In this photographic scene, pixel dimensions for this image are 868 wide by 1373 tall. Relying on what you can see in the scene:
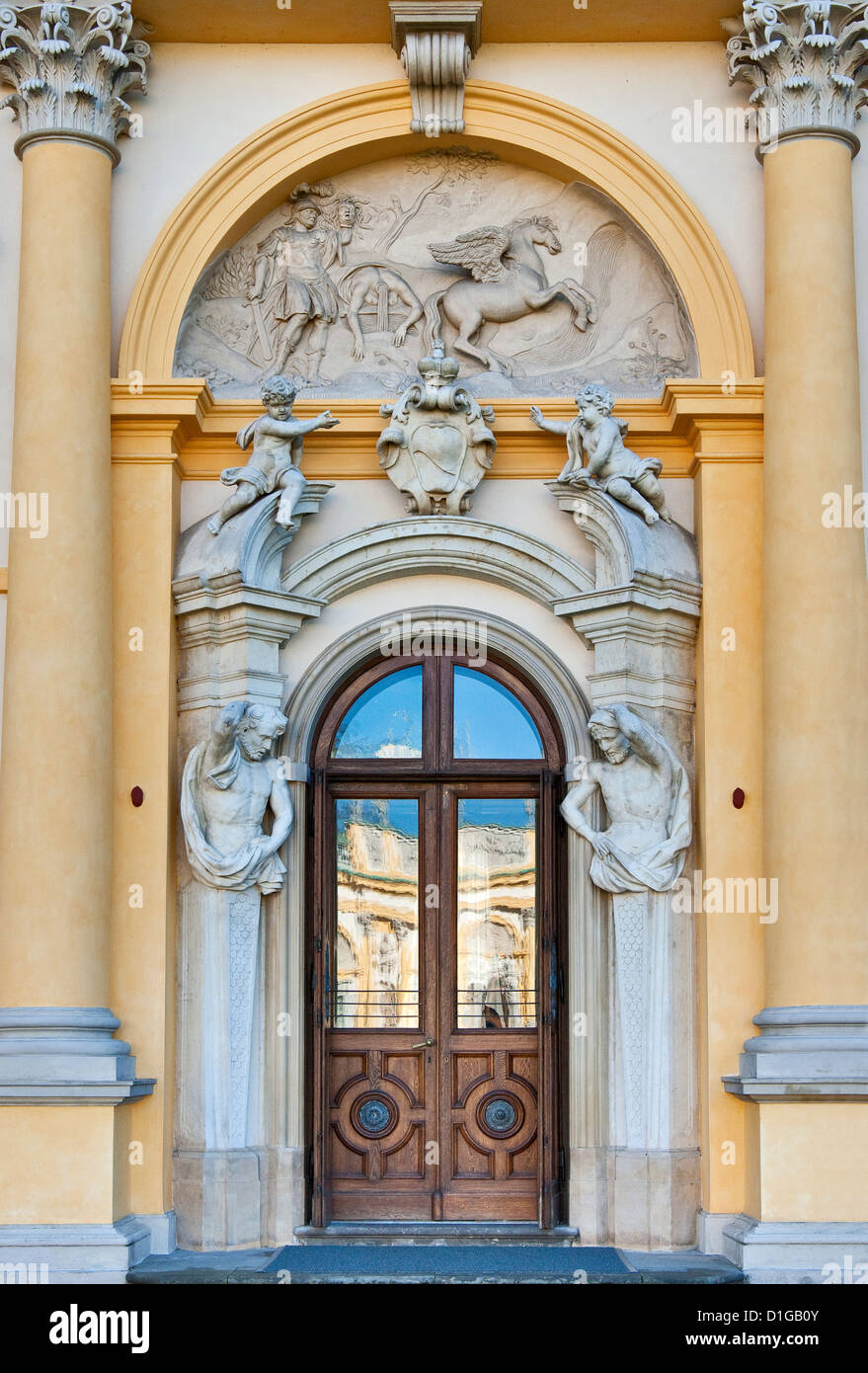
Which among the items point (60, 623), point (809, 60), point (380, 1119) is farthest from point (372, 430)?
point (380, 1119)

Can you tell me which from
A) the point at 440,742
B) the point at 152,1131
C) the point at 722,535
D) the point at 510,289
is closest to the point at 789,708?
the point at 722,535

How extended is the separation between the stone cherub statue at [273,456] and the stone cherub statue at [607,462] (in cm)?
140

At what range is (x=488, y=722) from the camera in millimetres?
11219

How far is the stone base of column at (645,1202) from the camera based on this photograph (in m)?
10.3

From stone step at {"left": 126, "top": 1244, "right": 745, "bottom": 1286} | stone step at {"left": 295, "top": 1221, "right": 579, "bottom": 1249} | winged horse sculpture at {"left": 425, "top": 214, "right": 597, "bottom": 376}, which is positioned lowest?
stone step at {"left": 126, "top": 1244, "right": 745, "bottom": 1286}

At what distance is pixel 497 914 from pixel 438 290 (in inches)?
148

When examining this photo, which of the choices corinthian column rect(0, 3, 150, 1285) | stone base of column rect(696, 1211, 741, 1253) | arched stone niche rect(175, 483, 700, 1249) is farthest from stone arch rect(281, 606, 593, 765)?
stone base of column rect(696, 1211, 741, 1253)

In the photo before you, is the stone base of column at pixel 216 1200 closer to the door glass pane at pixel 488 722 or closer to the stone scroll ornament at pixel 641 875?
the stone scroll ornament at pixel 641 875

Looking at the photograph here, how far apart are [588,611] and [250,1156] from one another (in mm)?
3557

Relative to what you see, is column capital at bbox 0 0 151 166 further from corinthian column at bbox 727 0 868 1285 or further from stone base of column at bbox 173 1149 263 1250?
stone base of column at bbox 173 1149 263 1250

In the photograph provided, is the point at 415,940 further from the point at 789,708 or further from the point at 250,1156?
the point at 789,708

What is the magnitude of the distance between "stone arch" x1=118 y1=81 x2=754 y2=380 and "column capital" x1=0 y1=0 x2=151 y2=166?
2.42ft

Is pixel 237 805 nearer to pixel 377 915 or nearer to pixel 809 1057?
pixel 377 915

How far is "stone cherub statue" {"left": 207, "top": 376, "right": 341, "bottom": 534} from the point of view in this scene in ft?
35.6
